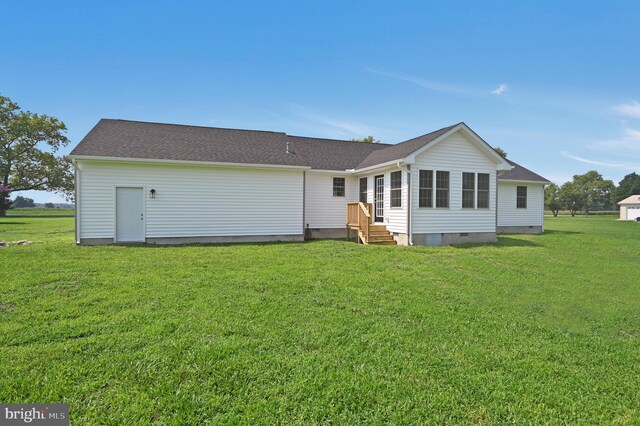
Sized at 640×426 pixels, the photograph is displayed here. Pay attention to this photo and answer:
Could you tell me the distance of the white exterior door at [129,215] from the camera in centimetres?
1152

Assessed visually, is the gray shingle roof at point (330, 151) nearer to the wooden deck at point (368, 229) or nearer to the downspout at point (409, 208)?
the wooden deck at point (368, 229)

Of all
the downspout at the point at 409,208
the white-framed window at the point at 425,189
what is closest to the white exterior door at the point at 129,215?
the downspout at the point at 409,208

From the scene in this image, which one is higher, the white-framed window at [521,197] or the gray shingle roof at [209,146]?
the gray shingle roof at [209,146]

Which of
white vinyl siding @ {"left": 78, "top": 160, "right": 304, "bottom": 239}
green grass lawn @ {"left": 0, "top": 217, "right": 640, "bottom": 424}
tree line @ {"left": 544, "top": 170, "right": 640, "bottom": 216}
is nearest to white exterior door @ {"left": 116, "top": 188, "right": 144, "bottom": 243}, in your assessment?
white vinyl siding @ {"left": 78, "top": 160, "right": 304, "bottom": 239}

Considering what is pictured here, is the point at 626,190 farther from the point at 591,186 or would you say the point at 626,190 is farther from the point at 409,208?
the point at 409,208

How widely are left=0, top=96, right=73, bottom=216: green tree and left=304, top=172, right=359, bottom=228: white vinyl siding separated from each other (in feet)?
104

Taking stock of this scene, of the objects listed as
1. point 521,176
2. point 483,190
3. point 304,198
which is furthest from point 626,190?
point 304,198

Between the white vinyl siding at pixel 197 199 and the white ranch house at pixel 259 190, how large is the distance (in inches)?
1.5

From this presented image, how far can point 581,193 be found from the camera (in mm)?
68000

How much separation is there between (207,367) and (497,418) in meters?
2.64

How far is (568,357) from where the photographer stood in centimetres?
367

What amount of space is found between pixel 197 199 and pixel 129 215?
96.5 inches

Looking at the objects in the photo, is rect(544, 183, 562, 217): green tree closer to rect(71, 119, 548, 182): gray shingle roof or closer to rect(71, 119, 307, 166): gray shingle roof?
rect(71, 119, 548, 182): gray shingle roof

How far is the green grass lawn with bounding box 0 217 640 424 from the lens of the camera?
265cm
